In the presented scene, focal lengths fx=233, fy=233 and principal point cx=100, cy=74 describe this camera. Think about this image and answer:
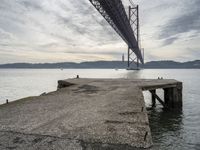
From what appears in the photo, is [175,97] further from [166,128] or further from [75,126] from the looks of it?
[75,126]

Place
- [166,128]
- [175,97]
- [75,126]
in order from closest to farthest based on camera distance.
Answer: [75,126], [166,128], [175,97]

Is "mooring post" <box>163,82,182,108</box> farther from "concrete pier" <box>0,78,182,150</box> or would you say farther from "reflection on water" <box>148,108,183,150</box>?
"concrete pier" <box>0,78,182,150</box>

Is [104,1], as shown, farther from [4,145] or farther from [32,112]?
[4,145]

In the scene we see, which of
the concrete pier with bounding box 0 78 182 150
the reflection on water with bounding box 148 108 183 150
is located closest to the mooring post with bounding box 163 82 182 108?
the reflection on water with bounding box 148 108 183 150

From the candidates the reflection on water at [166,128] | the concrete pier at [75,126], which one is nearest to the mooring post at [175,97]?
the reflection on water at [166,128]

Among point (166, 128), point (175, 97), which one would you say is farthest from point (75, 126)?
point (175, 97)

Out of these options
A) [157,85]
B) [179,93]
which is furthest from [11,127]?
[179,93]

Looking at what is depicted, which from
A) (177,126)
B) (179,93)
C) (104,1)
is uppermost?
(104,1)

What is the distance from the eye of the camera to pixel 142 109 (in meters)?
9.67

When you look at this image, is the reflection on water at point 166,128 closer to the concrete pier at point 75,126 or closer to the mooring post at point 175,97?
the mooring post at point 175,97

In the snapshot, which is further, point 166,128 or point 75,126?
point 166,128

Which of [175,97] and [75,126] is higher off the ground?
[75,126]

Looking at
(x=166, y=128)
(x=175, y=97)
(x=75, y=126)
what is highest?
(x=75, y=126)

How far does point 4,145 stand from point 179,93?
1927cm
